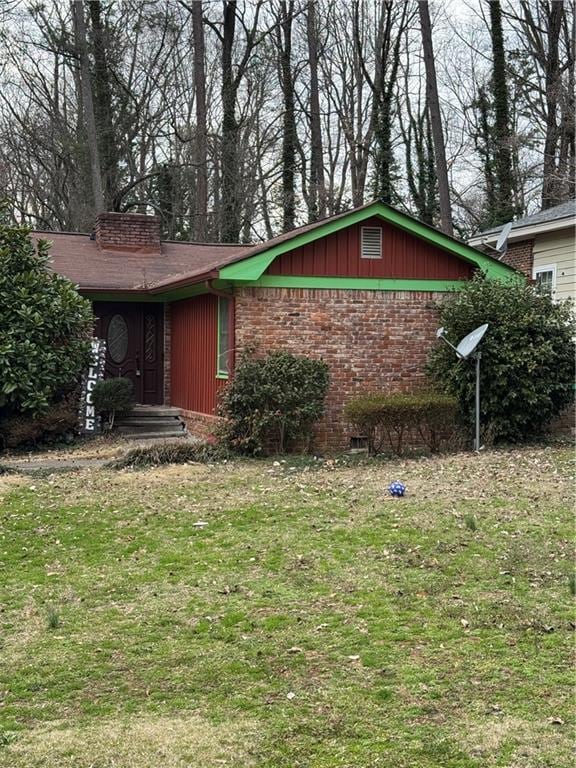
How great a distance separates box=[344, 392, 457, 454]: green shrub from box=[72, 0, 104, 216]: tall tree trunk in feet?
49.3

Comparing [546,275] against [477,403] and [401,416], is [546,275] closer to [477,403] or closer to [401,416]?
[477,403]

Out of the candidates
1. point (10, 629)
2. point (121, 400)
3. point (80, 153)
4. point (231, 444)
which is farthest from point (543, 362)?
point (80, 153)

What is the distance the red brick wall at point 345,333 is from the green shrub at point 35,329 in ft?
10.2

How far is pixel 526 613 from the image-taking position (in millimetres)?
5312

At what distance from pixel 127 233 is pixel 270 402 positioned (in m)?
8.23

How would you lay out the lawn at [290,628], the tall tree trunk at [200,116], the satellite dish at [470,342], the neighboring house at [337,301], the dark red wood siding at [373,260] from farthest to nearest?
the tall tree trunk at [200,116] < the dark red wood siding at [373,260] < the neighboring house at [337,301] < the satellite dish at [470,342] < the lawn at [290,628]

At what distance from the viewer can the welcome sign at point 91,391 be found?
14.1 m

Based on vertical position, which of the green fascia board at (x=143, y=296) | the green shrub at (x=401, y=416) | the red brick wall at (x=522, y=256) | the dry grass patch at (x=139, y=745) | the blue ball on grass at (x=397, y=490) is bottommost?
the dry grass patch at (x=139, y=745)

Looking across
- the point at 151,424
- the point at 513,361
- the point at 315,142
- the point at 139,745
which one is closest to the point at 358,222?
the point at 513,361

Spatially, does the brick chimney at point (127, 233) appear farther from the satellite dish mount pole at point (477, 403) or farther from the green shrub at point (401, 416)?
the satellite dish mount pole at point (477, 403)

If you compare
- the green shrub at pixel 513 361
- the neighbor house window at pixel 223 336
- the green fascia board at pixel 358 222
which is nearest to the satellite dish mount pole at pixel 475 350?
the green shrub at pixel 513 361

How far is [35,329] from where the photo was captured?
13.3 meters

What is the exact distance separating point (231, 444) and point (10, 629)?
6.80m

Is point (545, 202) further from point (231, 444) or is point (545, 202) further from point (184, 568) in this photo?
point (184, 568)
